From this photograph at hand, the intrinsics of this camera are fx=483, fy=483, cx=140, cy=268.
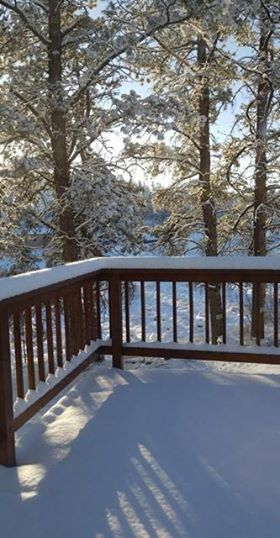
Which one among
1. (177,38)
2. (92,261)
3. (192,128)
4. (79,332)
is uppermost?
(177,38)

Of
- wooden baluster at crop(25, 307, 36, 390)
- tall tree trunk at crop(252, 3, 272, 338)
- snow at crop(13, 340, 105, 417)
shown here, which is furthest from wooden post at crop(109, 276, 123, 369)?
tall tree trunk at crop(252, 3, 272, 338)

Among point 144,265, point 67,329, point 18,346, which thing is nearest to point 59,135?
point 144,265

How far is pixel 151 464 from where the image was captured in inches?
100

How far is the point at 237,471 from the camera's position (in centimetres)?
245

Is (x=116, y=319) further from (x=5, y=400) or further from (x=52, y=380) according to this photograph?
A: (x=5, y=400)

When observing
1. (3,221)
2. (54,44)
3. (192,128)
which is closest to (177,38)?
(192,128)

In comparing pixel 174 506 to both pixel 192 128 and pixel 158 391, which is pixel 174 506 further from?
pixel 192 128

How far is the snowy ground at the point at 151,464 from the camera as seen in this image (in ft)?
6.79

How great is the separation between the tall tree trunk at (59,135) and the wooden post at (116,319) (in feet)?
11.9

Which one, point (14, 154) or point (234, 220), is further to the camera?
point (234, 220)

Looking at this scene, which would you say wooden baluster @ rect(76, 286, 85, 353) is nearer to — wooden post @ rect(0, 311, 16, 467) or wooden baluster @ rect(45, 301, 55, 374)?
wooden baluster @ rect(45, 301, 55, 374)

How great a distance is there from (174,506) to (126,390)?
4.90ft

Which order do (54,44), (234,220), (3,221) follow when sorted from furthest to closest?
(234,220) < (3,221) < (54,44)

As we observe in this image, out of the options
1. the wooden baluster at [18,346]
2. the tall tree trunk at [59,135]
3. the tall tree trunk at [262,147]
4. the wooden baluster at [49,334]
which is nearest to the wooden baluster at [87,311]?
the wooden baluster at [49,334]
